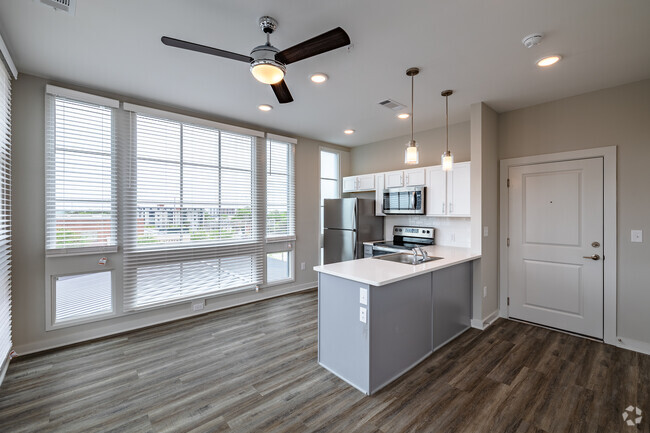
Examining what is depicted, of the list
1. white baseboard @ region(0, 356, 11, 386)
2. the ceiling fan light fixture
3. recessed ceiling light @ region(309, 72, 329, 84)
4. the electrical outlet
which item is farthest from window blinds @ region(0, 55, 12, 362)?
the electrical outlet

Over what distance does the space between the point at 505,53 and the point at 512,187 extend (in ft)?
6.17

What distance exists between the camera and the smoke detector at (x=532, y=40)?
2076mm

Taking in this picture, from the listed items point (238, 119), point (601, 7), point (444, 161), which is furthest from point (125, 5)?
point (601, 7)

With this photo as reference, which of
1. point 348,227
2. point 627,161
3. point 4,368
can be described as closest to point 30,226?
point 4,368

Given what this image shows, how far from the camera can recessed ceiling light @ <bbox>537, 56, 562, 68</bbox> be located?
7.83 ft

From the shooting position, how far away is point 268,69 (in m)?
1.85

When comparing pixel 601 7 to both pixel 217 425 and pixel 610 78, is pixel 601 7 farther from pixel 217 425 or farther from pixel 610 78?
pixel 217 425

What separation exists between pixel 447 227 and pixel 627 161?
6.49ft

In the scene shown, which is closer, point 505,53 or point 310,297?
point 505,53

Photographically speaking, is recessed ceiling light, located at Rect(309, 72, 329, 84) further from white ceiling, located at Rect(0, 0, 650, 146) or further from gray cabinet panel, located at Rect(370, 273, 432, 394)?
gray cabinet panel, located at Rect(370, 273, 432, 394)

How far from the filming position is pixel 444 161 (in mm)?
2740

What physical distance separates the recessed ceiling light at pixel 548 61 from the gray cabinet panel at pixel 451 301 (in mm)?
2074

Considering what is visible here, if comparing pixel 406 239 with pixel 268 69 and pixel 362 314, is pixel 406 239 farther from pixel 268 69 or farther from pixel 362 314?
pixel 268 69

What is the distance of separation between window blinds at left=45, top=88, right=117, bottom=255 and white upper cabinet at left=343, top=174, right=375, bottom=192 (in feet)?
11.8
